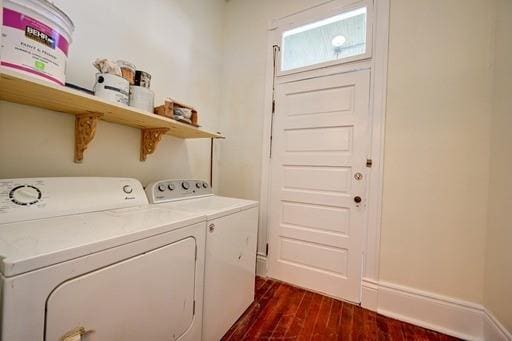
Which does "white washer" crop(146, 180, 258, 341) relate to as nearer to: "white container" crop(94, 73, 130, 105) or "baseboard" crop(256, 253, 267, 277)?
"baseboard" crop(256, 253, 267, 277)

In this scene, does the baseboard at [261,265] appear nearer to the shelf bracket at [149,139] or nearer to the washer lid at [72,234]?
the washer lid at [72,234]

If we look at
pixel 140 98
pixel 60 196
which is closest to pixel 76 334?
pixel 60 196

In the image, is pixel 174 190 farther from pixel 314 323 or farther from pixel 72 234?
pixel 314 323

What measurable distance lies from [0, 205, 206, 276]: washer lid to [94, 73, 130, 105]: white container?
59cm

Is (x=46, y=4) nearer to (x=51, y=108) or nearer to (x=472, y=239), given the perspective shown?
(x=51, y=108)

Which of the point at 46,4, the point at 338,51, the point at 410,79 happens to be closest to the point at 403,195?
the point at 410,79

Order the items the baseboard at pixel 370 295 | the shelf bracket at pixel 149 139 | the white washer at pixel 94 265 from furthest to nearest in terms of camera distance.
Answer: the baseboard at pixel 370 295 → the shelf bracket at pixel 149 139 → the white washer at pixel 94 265

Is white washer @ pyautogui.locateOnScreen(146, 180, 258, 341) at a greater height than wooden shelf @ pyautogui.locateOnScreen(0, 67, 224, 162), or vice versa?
wooden shelf @ pyautogui.locateOnScreen(0, 67, 224, 162)

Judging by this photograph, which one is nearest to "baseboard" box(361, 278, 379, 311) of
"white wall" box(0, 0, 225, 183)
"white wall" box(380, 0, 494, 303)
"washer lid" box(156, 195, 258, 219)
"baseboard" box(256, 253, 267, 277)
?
"white wall" box(380, 0, 494, 303)

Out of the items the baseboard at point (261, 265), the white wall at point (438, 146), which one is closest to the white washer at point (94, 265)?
the baseboard at point (261, 265)

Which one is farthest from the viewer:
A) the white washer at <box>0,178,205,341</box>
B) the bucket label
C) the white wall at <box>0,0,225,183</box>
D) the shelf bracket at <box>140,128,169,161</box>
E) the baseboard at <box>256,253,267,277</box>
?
the baseboard at <box>256,253,267,277</box>

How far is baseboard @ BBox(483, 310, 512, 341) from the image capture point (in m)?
1.16

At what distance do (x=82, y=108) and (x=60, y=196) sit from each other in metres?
0.45

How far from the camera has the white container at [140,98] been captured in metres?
1.21
